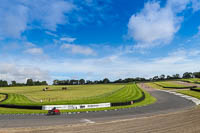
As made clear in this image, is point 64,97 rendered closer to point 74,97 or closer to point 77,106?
point 74,97

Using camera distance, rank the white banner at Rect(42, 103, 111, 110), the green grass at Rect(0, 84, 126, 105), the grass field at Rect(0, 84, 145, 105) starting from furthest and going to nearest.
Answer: the green grass at Rect(0, 84, 126, 105) → the grass field at Rect(0, 84, 145, 105) → the white banner at Rect(42, 103, 111, 110)

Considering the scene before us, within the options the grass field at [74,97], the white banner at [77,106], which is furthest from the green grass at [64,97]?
the white banner at [77,106]

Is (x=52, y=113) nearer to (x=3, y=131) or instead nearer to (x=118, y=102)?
(x=3, y=131)

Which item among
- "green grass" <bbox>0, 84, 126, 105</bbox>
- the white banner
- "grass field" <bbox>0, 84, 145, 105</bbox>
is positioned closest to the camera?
the white banner

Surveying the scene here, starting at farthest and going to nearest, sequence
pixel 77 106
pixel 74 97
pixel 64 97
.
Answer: pixel 64 97 → pixel 74 97 → pixel 77 106

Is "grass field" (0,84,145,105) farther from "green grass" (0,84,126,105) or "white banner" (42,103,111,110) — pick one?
"white banner" (42,103,111,110)

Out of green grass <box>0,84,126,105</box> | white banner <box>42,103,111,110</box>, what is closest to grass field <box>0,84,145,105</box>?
green grass <box>0,84,126,105</box>

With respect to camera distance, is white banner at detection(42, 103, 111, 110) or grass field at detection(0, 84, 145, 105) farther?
grass field at detection(0, 84, 145, 105)

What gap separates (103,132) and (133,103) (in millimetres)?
20500

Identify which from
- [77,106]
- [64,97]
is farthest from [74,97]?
[77,106]

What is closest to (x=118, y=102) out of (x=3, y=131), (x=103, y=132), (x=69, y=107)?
(x=69, y=107)

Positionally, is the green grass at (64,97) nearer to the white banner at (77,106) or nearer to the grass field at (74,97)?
the grass field at (74,97)

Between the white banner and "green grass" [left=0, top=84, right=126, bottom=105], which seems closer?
the white banner

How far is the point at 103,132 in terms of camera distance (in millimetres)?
13391
